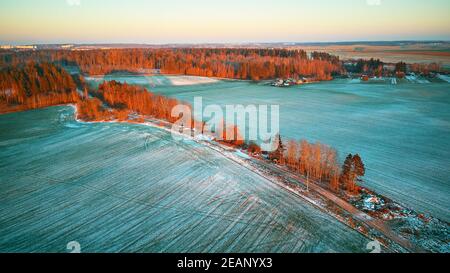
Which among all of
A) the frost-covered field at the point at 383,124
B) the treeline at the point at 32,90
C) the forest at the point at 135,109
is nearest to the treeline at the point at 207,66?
the frost-covered field at the point at 383,124

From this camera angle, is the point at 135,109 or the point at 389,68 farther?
the point at 389,68

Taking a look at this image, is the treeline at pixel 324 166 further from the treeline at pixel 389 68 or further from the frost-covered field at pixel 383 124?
the treeline at pixel 389 68

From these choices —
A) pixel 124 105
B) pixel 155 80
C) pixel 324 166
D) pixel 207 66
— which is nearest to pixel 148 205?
pixel 324 166

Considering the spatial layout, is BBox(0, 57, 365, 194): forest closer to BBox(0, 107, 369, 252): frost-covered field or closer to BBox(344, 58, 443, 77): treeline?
BBox(0, 107, 369, 252): frost-covered field

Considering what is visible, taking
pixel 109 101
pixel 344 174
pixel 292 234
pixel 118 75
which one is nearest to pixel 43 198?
pixel 292 234

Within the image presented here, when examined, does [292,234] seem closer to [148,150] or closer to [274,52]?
[148,150]

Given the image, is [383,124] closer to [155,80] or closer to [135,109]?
[135,109]
